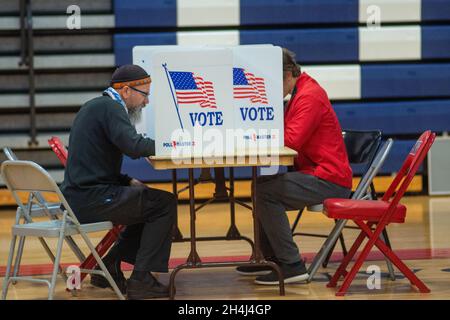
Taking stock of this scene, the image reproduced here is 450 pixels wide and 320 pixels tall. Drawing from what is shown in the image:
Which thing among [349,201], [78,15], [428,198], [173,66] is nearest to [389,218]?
[349,201]

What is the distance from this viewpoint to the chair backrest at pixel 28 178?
367 centimetres

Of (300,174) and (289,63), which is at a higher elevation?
(289,63)

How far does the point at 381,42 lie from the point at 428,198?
4.77ft

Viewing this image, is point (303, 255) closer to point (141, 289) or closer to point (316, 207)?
point (316, 207)

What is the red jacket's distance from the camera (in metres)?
4.36

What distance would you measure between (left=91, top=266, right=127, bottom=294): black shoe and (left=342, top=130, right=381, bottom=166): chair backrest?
1452 mm

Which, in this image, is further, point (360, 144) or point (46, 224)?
point (360, 144)

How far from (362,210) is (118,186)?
3.72ft

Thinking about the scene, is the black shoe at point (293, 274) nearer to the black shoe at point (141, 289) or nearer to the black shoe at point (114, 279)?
the black shoe at point (141, 289)

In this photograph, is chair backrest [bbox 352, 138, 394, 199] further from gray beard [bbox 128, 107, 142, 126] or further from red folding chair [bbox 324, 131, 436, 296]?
gray beard [bbox 128, 107, 142, 126]

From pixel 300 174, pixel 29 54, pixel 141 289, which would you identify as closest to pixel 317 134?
pixel 300 174

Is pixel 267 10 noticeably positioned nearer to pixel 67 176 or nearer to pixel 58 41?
pixel 58 41

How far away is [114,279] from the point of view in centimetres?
430

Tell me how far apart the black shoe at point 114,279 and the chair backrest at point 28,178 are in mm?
576
